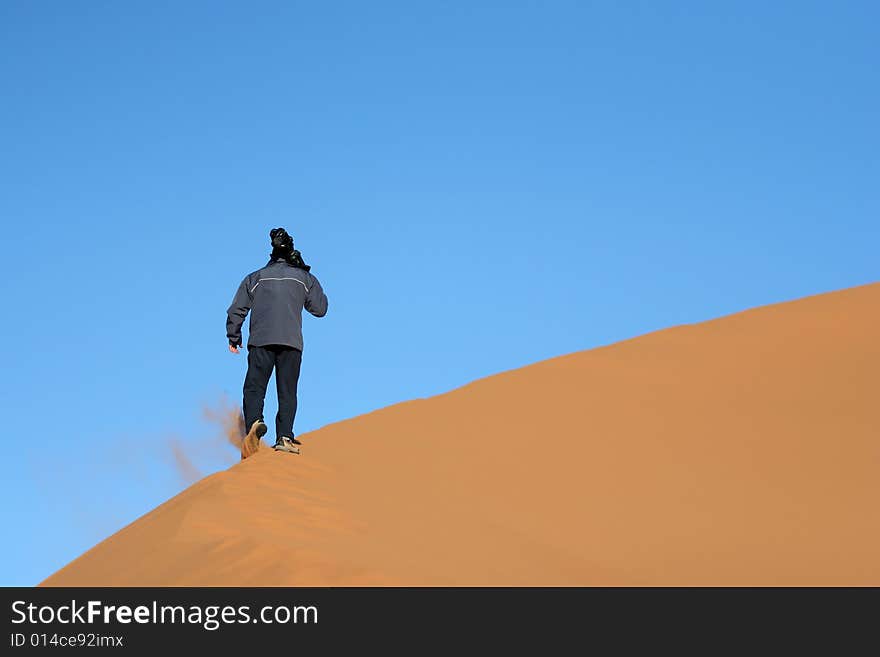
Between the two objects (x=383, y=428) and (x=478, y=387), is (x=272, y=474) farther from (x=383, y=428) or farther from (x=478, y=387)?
(x=478, y=387)

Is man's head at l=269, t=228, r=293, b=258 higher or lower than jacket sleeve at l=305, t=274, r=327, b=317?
higher

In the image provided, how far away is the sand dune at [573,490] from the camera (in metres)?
6.35

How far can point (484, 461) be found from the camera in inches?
359

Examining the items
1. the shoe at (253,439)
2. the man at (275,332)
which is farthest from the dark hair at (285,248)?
the shoe at (253,439)

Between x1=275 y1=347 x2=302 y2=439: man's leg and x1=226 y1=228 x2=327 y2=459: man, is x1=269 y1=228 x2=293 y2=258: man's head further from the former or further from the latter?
x1=275 y1=347 x2=302 y2=439: man's leg

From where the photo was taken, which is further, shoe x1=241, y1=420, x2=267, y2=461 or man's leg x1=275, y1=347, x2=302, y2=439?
man's leg x1=275, y1=347, x2=302, y2=439

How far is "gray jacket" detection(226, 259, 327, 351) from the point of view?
8906mm

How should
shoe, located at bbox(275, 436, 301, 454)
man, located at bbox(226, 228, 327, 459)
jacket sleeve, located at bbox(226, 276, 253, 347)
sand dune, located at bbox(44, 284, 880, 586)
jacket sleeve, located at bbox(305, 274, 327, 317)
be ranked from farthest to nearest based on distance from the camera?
1. jacket sleeve, located at bbox(305, 274, 327, 317)
2. jacket sleeve, located at bbox(226, 276, 253, 347)
3. man, located at bbox(226, 228, 327, 459)
4. shoe, located at bbox(275, 436, 301, 454)
5. sand dune, located at bbox(44, 284, 880, 586)

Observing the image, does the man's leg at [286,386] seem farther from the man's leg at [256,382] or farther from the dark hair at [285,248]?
the dark hair at [285,248]

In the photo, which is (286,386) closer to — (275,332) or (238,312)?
(275,332)
